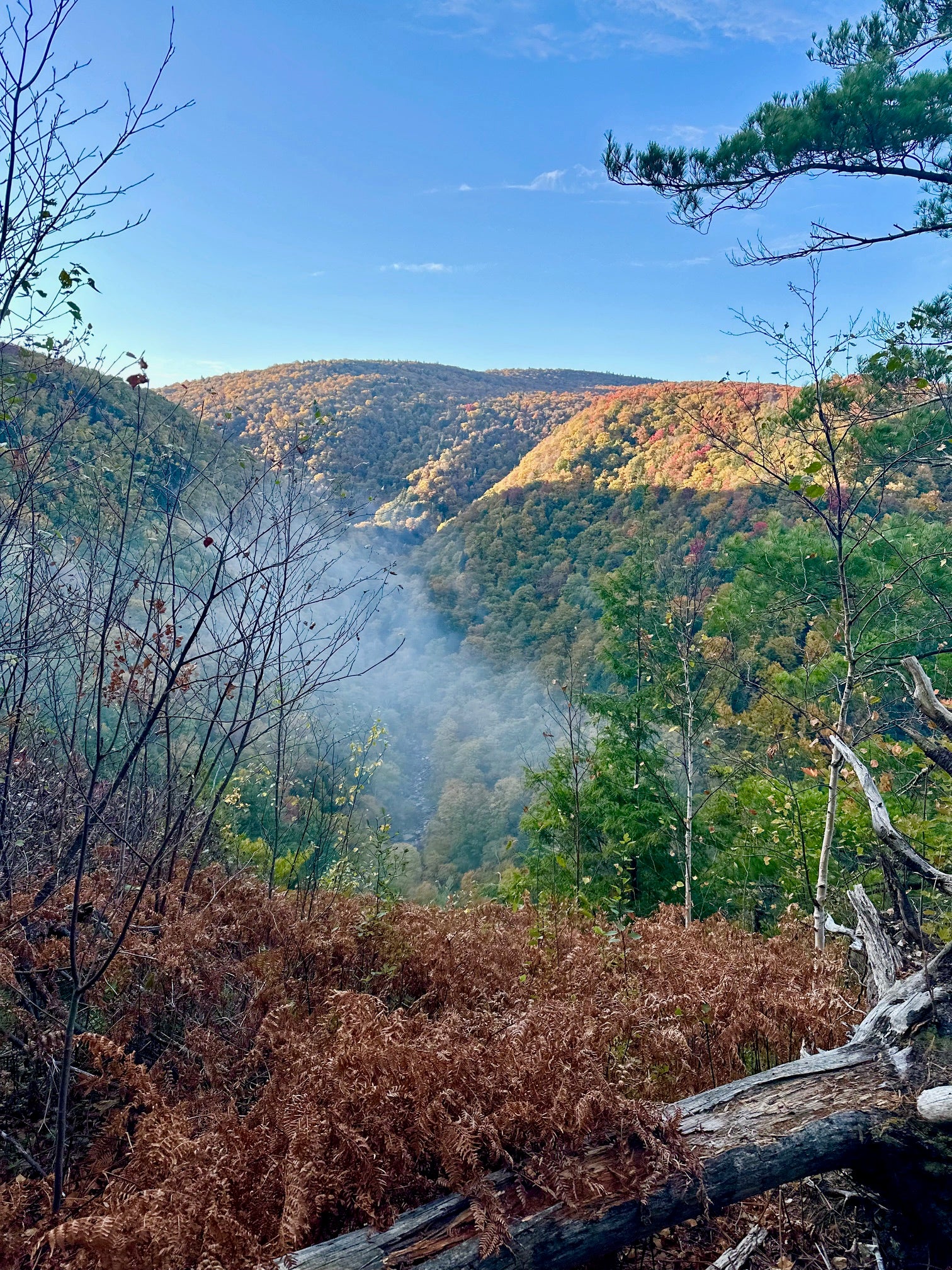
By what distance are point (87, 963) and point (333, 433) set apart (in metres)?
3.48

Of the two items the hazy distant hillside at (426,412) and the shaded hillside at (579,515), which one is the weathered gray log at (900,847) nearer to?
the shaded hillside at (579,515)

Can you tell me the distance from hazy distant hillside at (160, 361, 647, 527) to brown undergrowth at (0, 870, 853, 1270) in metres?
36.3

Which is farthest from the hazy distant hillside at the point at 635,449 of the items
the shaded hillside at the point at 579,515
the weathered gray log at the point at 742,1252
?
the weathered gray log at the point at 742,1252

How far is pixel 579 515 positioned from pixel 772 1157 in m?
45.2

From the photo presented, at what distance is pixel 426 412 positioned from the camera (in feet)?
230

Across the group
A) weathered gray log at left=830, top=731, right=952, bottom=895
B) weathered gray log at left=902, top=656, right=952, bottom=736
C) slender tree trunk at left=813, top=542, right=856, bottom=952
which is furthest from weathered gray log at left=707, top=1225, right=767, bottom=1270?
slender tree trunk at left=813, top=542, right=856, bottom=952

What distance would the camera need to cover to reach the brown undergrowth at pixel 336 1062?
84.7 inches

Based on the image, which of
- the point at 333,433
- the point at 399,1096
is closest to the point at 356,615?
the point at 333,433

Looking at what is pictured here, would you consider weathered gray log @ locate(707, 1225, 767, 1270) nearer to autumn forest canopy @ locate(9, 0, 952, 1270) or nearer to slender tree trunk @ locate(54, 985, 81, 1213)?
autumn forest canopy @ locate(9, 0, 952, 1270)

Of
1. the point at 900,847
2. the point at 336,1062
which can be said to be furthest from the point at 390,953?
the point at 900,847

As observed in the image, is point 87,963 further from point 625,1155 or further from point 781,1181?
point 781,1181

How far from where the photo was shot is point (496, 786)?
30.7 meters

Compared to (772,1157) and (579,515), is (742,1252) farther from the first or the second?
A: (579,515)

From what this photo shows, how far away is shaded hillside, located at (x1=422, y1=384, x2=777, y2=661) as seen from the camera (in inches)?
1412
